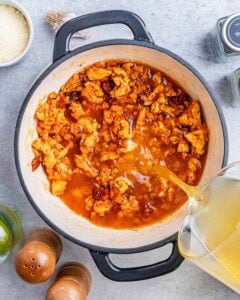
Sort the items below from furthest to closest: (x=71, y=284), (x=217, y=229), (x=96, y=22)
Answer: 1. (x=71, y=284)
2. (x=96, y=22)
3. (x=217, y=229)

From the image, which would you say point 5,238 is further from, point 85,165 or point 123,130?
point 123,130

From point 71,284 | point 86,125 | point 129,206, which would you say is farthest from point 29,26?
point 71,284

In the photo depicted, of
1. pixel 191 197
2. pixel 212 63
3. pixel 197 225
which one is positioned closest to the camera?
pixel 197 225

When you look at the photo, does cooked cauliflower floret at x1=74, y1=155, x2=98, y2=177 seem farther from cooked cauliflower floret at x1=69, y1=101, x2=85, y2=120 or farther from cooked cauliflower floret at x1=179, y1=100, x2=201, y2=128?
cooked cauliflower floret at x1=179, y1=100, x2=201, y2=128

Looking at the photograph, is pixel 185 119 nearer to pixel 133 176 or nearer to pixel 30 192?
pixel 133 176

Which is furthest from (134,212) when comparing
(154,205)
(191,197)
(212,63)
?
(212,63)

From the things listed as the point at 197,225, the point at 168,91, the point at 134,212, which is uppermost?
the point at 168,91

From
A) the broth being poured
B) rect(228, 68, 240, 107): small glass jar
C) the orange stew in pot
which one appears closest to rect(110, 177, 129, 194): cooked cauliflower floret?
the orange stew in pot
